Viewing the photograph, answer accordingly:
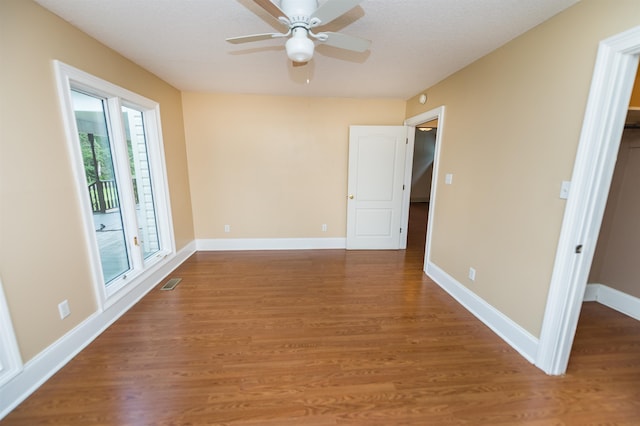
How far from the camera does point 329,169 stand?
4.07m

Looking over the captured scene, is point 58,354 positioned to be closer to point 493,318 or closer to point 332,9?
point 332,9

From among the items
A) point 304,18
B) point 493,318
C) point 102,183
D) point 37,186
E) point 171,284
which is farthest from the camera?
point 171,284

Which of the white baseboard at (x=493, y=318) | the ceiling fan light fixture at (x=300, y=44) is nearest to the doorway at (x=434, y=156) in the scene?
the white baseboard at (x=493, y=318)

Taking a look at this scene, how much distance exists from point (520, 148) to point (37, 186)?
340 cm

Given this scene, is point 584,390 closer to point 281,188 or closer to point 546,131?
point 546,131

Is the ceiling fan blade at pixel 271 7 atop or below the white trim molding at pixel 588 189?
atop

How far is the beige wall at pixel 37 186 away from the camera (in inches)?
57.9

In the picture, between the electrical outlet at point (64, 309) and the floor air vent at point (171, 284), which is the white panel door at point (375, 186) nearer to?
the floor air vent at point (171, 284)

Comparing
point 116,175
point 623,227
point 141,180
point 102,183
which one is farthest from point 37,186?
point 623,227

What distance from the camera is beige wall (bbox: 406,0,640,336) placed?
5.13 ft

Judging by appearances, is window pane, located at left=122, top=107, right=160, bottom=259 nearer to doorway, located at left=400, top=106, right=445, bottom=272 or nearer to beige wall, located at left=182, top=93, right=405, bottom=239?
beige wall, located at left=182, top=93, right=405, bottom=239

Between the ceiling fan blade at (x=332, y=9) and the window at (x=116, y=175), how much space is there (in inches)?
73.0

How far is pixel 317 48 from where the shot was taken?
223 centimetres

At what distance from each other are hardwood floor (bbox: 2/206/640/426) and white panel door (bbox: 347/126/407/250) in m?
1.52
